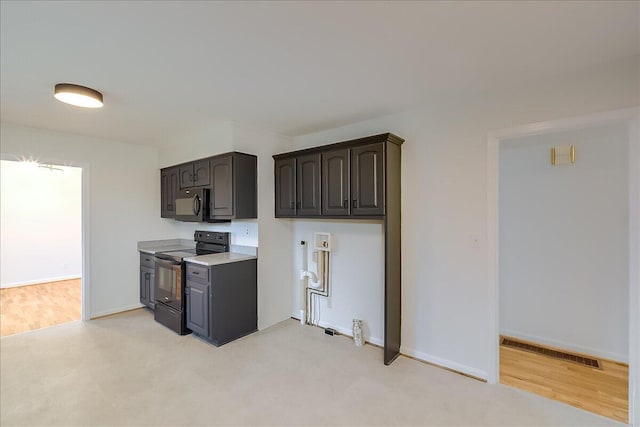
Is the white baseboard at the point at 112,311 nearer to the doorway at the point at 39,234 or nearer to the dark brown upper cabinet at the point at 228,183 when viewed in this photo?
the doorway at the point at 39,234

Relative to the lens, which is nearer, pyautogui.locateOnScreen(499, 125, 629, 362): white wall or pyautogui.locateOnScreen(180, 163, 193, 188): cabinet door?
pyautogui.locateOnScreen(499, 125, 629, 362): white wall

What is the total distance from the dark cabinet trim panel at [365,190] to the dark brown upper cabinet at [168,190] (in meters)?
1.97

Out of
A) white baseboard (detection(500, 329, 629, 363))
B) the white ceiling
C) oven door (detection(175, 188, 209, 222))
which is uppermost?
the white ceiling

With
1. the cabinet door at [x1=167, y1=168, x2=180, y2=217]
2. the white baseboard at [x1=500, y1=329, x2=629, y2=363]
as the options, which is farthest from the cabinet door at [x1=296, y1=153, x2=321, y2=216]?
the white baseboard at [x1=500, y1=329, x2=629, y2=363]

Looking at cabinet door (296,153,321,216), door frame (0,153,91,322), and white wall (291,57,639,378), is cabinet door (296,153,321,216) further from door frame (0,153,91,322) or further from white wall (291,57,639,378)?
door frame (0,153,91,322)

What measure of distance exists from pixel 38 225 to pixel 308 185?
6554 millimetres

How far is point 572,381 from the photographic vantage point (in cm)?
255

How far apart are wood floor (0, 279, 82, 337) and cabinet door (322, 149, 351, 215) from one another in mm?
3875

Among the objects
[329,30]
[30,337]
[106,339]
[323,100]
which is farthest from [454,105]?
[30,337]

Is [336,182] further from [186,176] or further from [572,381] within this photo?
[572,381]

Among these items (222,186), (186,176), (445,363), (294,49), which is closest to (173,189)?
(186,176)

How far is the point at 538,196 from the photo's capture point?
131 inches

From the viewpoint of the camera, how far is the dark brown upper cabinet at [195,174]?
362 centimetres

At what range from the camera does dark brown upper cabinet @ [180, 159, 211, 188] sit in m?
3.62
